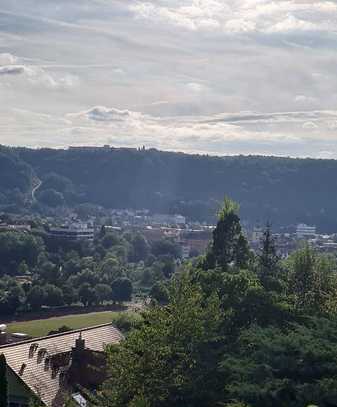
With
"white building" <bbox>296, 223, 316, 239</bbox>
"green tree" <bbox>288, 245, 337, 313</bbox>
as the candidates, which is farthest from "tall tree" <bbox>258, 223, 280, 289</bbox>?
"white building" <bbox>296, 223, 316, 239</bbox>

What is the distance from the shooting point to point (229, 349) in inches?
883

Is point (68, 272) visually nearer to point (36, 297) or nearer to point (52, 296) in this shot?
point (52, 296)

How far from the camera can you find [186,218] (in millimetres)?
187875

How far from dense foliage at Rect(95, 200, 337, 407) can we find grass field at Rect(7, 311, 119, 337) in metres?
26.9

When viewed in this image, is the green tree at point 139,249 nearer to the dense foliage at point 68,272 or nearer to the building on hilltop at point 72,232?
the dense foliage at point 68,272

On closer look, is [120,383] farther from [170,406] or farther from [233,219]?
[233,219]

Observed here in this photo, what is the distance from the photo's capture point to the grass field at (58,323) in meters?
52.7

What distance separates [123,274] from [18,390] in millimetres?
54232

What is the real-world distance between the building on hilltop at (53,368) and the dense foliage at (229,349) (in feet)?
7.90

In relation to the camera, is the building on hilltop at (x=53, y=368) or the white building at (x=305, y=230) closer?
the building on hilltop at (x=53, y=368)

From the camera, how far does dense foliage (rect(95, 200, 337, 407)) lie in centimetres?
1934

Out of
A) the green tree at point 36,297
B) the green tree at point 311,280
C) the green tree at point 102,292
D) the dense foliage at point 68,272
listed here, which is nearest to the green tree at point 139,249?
the dense foliage at point 68,272

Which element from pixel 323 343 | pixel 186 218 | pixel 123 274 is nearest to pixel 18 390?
pixel 323 343

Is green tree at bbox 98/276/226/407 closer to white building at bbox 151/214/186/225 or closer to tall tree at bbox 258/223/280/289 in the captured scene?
tall tree at bbox 258/223/280/289
